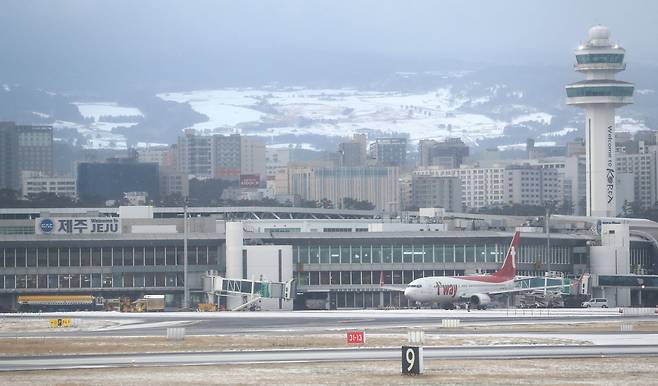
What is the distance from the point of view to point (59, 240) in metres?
176

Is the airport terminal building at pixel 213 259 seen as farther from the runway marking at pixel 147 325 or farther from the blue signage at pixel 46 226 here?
the runway marking at pixel 147 325

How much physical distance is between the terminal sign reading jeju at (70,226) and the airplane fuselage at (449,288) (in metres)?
41.1

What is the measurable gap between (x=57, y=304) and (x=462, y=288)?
41.9 metres

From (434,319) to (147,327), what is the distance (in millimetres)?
25748

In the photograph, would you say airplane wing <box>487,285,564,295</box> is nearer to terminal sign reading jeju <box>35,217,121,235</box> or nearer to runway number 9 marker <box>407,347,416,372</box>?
terminal sign reading jeju <box>35,217,121,235</box>

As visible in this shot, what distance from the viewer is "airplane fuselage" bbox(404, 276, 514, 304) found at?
15675 centimetres

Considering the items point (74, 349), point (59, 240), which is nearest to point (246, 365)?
point (74, 349)

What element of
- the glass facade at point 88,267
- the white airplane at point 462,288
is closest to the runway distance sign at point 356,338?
the white airplane at point 462,288

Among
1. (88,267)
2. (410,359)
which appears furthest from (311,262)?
(410,359)

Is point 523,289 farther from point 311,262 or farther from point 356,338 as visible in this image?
point 356,338

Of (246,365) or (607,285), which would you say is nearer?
(246,365)

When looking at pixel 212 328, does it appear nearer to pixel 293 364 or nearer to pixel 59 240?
pixel 293 364

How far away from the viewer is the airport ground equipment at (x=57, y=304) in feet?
533

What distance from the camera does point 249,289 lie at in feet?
546
